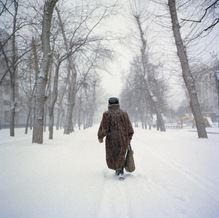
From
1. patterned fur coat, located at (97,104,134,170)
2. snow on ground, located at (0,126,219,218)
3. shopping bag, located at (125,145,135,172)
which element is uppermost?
patterned fur coat, located at (97,104,134,170)

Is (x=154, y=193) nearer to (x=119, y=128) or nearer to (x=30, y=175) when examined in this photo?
(x=119, y=128)

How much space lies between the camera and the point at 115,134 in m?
4.21

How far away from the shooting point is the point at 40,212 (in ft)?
8.37

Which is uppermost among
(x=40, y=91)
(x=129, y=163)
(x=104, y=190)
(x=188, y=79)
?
(x=188, y=79)

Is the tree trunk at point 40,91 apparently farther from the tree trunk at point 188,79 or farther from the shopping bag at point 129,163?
the tree trunk at point 188,79

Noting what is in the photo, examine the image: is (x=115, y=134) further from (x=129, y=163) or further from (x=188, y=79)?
(x=188, y=79)

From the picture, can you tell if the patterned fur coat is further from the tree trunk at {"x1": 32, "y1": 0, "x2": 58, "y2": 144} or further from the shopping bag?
the tree trunk at {"x1": 32, "y1": 0, "x2": 58, "y2": 144}

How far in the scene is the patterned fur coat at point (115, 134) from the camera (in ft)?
13.7

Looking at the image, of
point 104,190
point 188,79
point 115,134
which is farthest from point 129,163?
point 188,79

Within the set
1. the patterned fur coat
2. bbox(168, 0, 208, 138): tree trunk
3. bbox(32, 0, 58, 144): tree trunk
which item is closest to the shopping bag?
the patterned fur coat

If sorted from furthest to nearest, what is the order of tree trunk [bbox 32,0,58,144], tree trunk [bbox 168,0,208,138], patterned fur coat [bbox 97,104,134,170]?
tree trunk [bbox 168,0,208,138], tree trunk [bbox 32,0,58,144], patterned fur coat [bbox 97,104,134,170]

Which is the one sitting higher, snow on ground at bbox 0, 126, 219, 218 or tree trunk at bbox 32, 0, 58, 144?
tree trunk at bbox 32, 0, 58, 144

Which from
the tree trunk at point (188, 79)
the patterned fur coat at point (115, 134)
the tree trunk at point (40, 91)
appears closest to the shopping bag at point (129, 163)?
the patterned fur coat at point (115, 134)

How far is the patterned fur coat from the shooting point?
13.7ft
